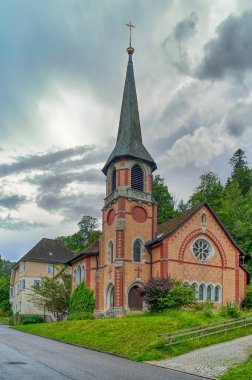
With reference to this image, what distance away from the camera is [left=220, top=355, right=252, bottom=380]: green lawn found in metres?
14.3

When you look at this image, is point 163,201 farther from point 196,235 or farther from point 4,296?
point 4,296

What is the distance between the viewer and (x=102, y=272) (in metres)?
42.8

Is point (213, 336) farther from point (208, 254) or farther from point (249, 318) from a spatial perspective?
point (208, 254)

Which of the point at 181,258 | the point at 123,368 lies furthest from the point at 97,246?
the point at 123,368

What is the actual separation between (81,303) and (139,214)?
34.6ft

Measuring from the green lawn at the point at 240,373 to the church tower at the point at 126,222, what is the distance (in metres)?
23.2

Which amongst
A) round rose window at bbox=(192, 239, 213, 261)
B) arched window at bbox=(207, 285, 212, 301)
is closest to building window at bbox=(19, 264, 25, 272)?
round rose window at bbox=(192, 239, 213, 261)

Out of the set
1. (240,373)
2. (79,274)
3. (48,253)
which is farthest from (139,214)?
(48,253)

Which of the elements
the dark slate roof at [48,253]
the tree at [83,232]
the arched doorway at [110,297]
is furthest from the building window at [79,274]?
the tree at [83,232]

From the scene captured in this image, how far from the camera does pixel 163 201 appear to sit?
71875mm

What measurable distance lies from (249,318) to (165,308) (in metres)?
8.37

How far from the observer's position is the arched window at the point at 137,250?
132 ft

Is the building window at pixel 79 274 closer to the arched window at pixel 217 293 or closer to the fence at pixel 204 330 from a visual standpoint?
the arched window at pixel 217 293

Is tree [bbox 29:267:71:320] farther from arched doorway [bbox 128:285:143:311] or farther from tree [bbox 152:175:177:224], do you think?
tree [bbox 152:175:177:224]
